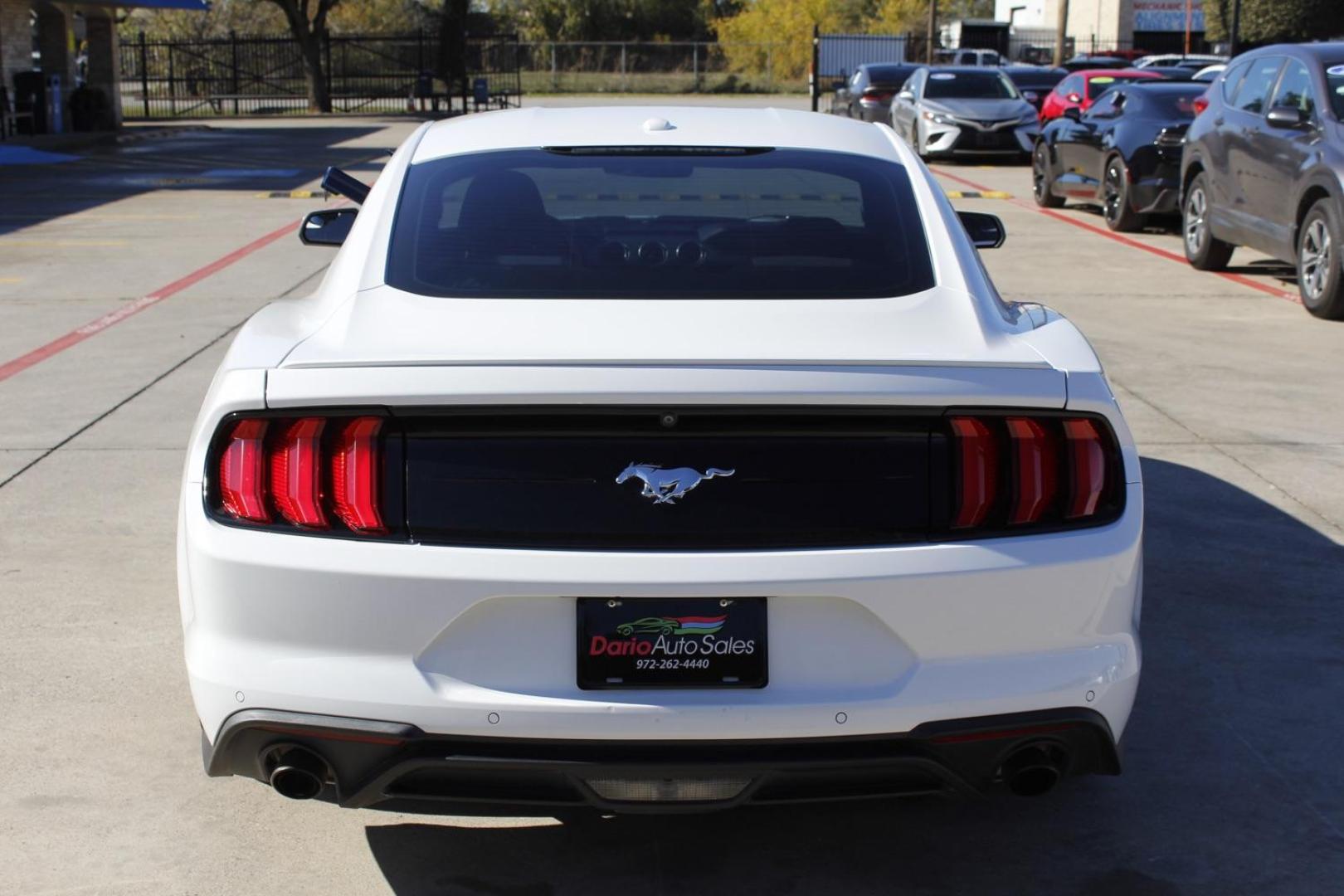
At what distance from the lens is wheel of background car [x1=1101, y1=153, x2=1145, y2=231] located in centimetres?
1605

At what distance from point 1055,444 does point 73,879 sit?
2315 mm

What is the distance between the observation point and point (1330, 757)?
4.21 meters

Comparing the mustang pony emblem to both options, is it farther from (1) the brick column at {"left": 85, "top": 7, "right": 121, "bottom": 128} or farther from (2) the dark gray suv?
(1) the brick column at {"left": 85, "top": 7, "right": 121, "bottom": 128}

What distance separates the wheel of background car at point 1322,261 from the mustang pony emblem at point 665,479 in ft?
27.3

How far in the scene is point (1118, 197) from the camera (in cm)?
1631

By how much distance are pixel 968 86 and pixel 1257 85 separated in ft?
49.3

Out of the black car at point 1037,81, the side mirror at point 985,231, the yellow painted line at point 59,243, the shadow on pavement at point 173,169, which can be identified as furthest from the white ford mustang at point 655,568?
the black car at point 1037,81

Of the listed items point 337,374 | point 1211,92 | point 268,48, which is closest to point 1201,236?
point 1211,92

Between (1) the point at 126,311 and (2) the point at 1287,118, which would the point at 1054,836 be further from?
(1) the point at 126,311

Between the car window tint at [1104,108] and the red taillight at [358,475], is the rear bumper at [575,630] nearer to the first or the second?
the red taillight at [358,475]

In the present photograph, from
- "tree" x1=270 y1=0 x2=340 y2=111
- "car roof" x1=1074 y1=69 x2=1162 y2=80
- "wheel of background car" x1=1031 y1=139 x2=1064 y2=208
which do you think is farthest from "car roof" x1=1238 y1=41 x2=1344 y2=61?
"tree" x1=270 y1=0 x2=340 y2=111

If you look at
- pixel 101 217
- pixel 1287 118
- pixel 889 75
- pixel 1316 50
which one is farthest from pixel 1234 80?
pixel 889 75

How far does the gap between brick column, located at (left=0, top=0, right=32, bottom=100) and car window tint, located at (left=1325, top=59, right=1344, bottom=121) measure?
1020 inches

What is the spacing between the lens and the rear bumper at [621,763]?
3080mm
